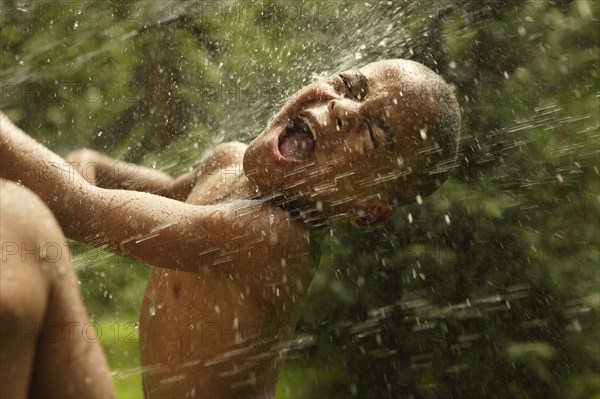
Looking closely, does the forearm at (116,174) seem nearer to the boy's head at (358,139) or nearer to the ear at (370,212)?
the boy's head at (358,139)

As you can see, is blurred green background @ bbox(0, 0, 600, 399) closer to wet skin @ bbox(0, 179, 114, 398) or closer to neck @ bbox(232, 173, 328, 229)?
neck @ bbox(232, 173, 328, 229)

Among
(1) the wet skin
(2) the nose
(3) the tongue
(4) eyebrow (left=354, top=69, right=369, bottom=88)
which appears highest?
(1) the wet skin

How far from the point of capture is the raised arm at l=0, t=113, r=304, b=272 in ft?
5.42

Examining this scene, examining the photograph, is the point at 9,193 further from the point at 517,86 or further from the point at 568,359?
the point at 568,359

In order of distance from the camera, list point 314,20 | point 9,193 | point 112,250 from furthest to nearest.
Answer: point 314,20
point 112,250
point 9,193

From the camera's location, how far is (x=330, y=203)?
80.5 inches

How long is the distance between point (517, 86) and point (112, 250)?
5.62ft

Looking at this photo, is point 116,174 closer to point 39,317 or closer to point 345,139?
point 345,139

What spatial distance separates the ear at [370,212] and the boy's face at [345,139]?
39 millimetres

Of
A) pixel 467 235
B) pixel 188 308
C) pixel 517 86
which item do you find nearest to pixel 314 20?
pixel 517 86

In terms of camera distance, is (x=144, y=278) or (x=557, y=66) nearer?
(x=557, y=66)

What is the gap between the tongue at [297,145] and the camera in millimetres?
2008

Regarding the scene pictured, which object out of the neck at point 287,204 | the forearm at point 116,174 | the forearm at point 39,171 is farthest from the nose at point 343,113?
the forearm at point 116,174

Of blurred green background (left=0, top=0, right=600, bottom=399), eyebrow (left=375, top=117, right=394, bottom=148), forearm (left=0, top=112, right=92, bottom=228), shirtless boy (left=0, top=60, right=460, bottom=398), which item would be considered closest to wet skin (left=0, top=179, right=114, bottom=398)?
forearm (left=0, top=112, right=92, bottom=228)
